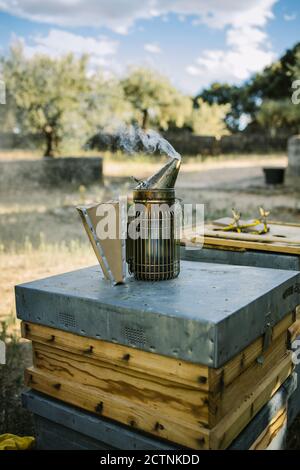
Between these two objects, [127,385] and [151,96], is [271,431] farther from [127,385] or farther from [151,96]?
[151,96]

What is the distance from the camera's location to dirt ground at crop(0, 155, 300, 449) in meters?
3.51

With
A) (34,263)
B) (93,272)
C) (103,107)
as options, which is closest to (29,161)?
(103,107)

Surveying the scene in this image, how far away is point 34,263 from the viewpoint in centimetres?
600

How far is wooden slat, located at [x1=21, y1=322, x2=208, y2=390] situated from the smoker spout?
796mm

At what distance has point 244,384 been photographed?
6.73 feet

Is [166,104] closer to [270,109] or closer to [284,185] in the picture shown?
[270,109]

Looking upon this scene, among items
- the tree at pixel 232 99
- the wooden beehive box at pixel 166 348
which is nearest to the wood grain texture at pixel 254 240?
the wooden beehive box at pixel 166 348

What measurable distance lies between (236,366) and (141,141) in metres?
1.27

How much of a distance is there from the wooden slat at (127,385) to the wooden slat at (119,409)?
0.02 metres

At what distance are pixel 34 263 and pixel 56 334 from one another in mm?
3964

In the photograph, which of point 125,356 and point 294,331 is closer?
A: point 125,356

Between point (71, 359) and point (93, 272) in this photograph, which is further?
point (93, 272)

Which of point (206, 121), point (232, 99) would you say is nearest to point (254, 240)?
point (206, 121)

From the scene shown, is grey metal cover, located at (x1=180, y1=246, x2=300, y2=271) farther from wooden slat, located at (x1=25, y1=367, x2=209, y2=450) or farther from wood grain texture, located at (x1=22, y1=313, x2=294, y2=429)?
wooden slat, located at (x1=25, y1=367, x2=209, y2=450)
